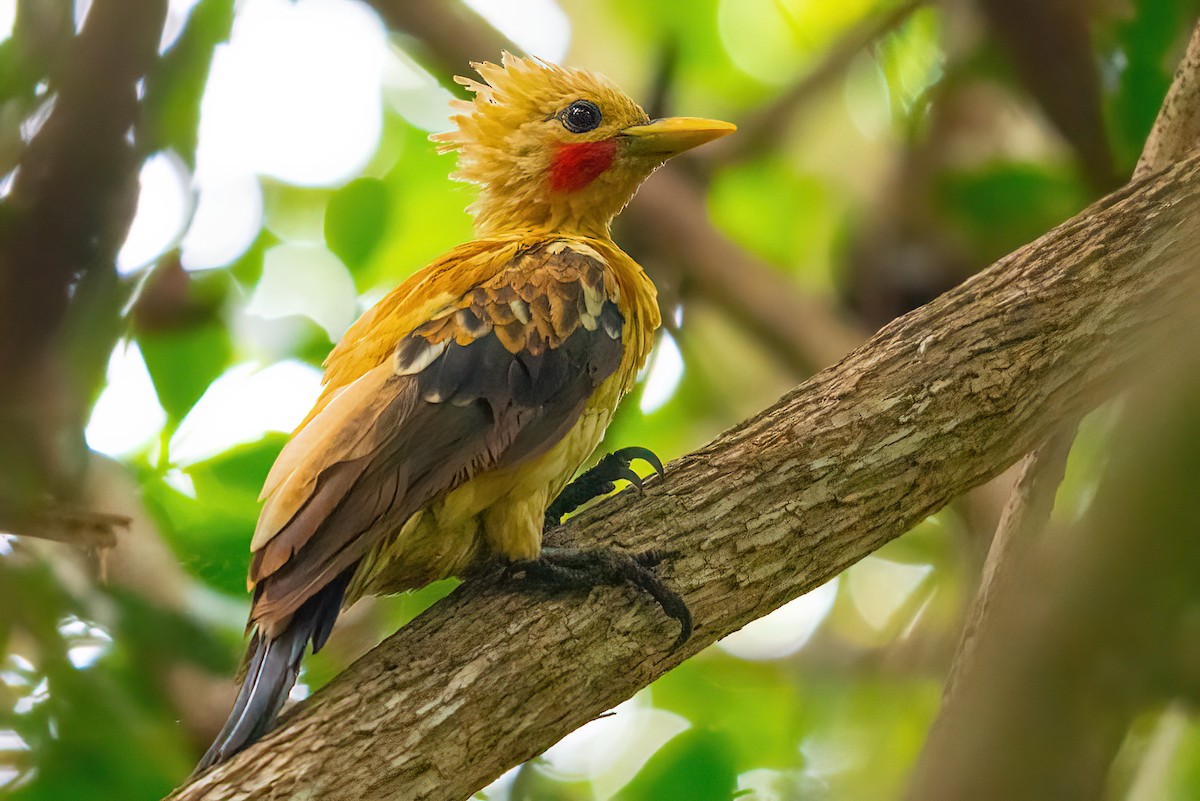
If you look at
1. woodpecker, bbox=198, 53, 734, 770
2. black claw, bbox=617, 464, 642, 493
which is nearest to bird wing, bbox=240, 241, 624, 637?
woodpecker, bbox=198, 53, 734, 770

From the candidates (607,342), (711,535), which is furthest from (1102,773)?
(607,342)

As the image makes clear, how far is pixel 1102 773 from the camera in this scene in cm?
181

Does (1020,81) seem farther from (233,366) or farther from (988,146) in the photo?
(233,366)

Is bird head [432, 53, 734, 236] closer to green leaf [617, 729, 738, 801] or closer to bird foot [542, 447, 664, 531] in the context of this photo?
bird foot [542, 447, 664, 531]

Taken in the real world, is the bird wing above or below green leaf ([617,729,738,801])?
above

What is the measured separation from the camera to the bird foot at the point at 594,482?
4152mm

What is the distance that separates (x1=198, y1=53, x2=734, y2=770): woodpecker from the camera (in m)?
3.23

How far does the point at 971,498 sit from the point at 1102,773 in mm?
3073

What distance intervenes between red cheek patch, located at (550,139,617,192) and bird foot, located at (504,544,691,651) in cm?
162

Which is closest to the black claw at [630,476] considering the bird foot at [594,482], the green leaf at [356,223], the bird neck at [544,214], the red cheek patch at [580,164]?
the bird foot at [594,482]

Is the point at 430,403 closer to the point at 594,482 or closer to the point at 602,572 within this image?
the point at 602,572

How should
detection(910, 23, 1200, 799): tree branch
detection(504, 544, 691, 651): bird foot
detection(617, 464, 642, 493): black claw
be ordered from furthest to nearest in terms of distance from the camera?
detection(617, 464, 642, 493): black claw, detection(910, 23, 1200, 799): tree branch, detection(504, 544, 691, 651): bird foot

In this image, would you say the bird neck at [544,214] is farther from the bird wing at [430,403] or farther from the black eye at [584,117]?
the bird wing at [430,403]

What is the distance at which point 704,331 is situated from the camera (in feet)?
22.1
